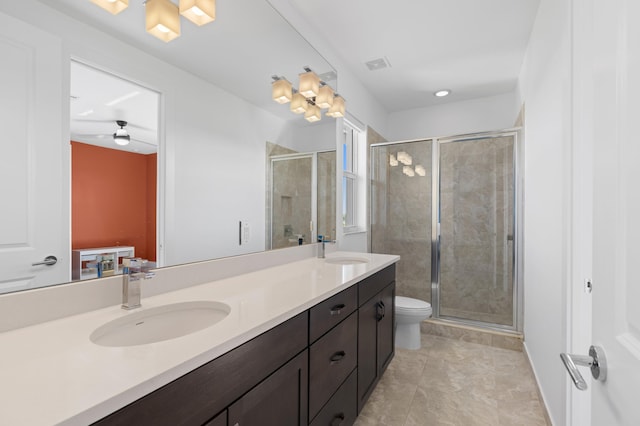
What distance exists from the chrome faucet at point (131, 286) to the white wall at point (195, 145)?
0.71 ft

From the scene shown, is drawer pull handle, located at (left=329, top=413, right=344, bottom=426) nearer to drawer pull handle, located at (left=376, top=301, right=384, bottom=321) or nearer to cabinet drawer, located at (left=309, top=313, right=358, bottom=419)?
cabinet drawer, located at (left=309, top=313, right=358, bottom=419)

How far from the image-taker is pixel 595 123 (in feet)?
2.01

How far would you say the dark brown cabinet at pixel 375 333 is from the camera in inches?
64.9

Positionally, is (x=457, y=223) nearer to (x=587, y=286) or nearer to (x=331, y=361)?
(x=587, y=286)

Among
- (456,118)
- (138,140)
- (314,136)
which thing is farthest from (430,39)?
(138,140)

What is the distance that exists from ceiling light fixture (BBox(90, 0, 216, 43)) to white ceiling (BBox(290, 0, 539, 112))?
95 centimetres

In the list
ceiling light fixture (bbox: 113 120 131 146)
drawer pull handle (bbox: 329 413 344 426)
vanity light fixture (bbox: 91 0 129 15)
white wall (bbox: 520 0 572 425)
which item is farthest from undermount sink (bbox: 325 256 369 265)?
vanity light fixture (bbox: 91 0 129 15)

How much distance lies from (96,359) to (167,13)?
4.00ft

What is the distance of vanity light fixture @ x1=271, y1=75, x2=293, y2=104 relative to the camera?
1.85 metres

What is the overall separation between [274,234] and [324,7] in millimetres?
1570

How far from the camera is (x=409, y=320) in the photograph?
258 centimetres

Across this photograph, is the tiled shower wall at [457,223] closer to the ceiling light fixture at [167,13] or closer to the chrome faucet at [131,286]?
the ceiling light fixture at [167,13]

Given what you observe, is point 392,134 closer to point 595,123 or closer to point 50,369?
point 595,123

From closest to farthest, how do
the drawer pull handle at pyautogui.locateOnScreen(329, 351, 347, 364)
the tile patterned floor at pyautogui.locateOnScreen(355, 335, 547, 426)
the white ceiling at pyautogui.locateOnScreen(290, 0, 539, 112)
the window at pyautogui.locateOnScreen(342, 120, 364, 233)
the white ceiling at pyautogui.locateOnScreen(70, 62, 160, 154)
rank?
the white ceiling at pyautogui.locateOnScreen(70, 62, 160, 154), the drawer pull handle at pyautogui.locateOnScreen(329, 351, 347, 364), the tile patterned floor at pyautogui.locateOnScreen(355, 335, 547, 426), the white ceiling at pyautogui.locateOnScreen(290, 0, 539, 112), the window at pyautogui.locateOnScreen(342, 120, 364, 233)
